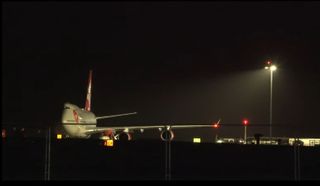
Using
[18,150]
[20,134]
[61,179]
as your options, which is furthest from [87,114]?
[61,179]

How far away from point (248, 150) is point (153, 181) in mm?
14919

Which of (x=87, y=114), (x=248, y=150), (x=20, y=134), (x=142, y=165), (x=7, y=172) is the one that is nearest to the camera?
(x=7, y=172)

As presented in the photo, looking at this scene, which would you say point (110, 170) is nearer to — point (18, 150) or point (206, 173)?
point (206, 173)

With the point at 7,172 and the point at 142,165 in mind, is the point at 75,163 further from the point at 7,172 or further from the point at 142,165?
the point at 7,172

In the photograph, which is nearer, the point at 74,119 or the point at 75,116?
the point at 74,119

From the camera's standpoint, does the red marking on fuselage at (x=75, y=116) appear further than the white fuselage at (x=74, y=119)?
Yes

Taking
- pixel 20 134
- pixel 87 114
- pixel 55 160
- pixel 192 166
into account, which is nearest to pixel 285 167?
pixel 192 166

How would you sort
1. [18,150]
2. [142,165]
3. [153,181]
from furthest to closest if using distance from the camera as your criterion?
[18,150] < [142,165] < [153,181]

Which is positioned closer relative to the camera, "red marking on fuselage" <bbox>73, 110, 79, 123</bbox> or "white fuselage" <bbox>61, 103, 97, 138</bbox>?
"white fuselage" <bbox>61, 103, 97, 138</bbox>

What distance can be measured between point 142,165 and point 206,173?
3455 millimetres

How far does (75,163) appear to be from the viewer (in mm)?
22438

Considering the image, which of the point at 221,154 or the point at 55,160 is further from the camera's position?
the point at 221,154

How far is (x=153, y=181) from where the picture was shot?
16.4m

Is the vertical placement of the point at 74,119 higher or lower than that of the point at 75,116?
lower
